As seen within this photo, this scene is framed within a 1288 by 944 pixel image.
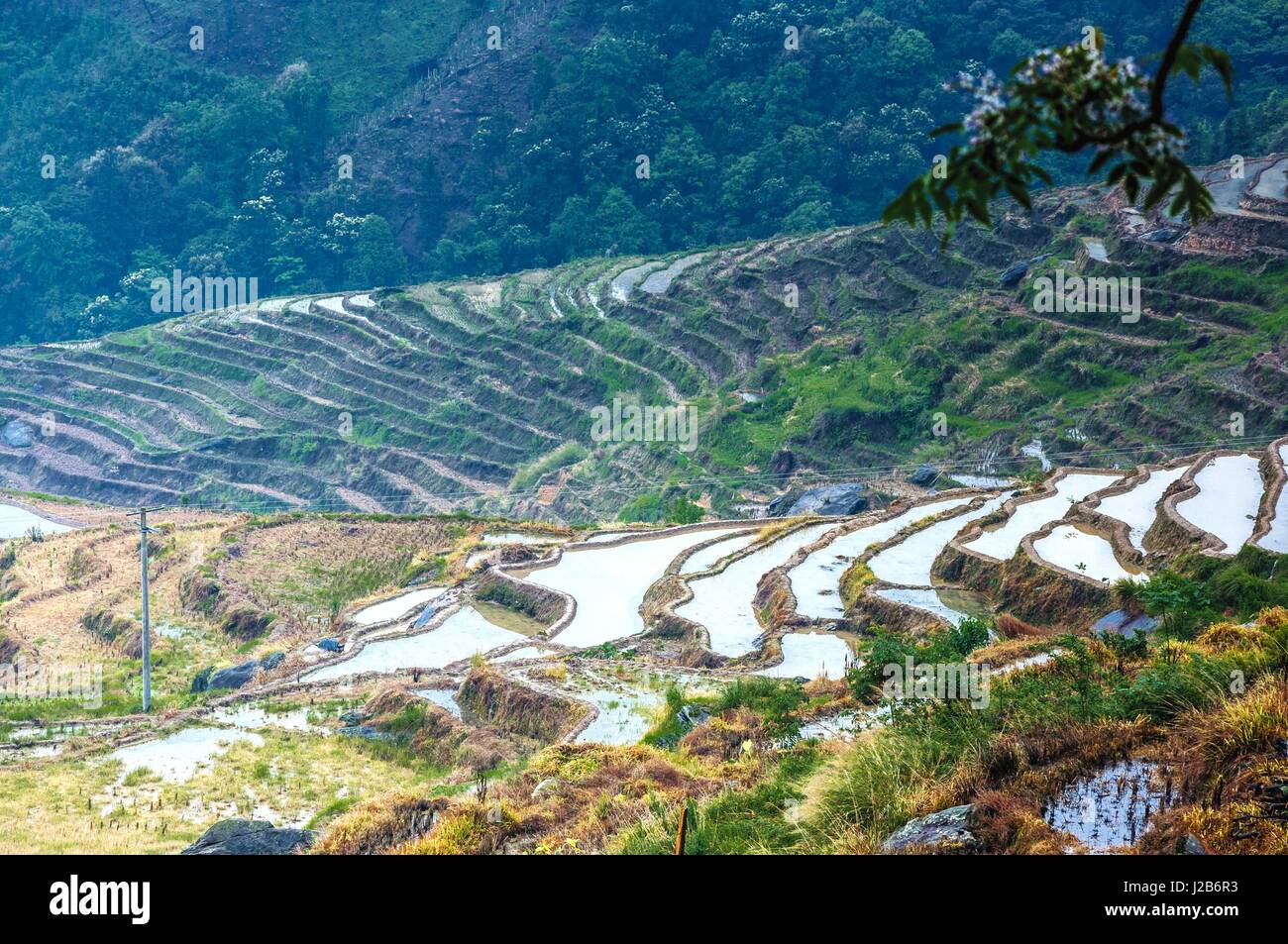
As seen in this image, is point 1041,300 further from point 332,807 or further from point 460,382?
point 332,807

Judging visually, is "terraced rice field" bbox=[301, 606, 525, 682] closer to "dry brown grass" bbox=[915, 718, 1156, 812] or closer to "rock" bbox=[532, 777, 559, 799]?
"rock" bbox=[532, 777, 559, 799]

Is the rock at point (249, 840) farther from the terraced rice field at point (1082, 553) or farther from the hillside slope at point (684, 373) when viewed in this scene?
the hillside slope at point (684, 373)

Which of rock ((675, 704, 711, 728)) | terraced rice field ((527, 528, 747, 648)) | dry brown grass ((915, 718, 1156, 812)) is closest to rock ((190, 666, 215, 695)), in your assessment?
terraced rice field ((527, 528, 747, 648))

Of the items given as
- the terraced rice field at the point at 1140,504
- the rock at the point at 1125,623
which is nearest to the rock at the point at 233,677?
the rock at the point at 1125,623

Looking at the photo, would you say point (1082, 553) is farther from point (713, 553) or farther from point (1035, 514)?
point (713, 553)

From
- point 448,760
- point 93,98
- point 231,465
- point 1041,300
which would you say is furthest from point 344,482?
point 93,98

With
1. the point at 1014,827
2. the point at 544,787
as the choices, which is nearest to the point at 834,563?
the point at 544,787
